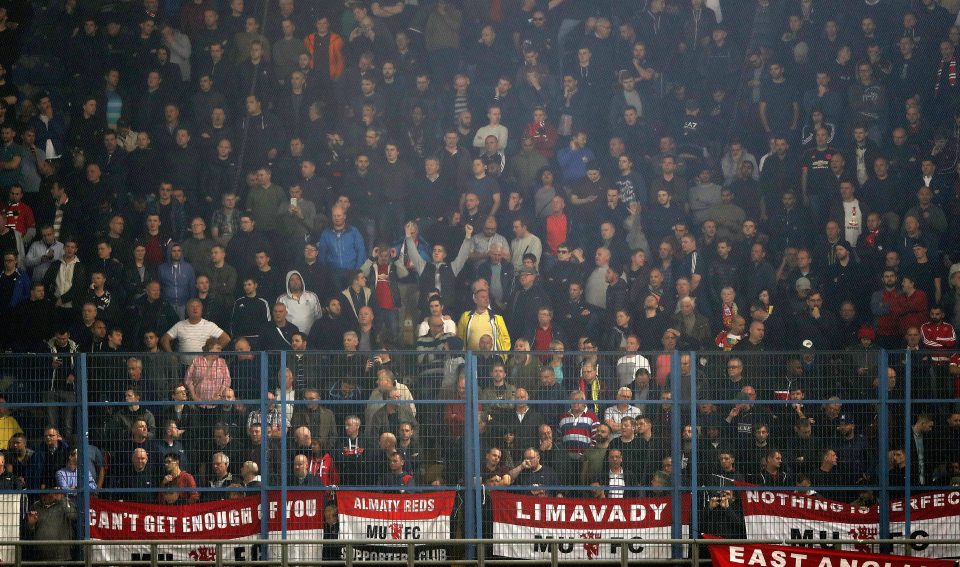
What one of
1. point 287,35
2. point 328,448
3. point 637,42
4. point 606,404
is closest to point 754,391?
point 606,404

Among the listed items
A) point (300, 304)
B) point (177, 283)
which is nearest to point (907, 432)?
point (300, 304)

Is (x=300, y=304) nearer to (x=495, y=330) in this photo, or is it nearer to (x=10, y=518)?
(x=495, y=330)

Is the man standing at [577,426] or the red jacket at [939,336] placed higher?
the red jacket at [939,336]

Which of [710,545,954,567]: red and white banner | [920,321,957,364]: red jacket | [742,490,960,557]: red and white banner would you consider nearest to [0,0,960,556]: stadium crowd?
[920,321,957,364]: red jacket

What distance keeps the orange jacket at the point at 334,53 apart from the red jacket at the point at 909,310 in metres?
8.04

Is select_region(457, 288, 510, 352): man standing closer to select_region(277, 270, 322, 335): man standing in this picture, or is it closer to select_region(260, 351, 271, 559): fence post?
select_region(277, 270, 322, 335): man standing

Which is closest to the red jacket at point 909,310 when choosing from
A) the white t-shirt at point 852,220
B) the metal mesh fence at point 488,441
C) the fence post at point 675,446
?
the white t-shirt at point 852,220

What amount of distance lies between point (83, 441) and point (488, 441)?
4051 millimetres

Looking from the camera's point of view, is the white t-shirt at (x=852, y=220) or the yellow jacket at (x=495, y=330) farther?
the white t-shirt at (x=852, y=220)

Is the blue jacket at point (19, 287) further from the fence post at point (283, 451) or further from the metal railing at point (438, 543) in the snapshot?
the fence post at point (283, 451)

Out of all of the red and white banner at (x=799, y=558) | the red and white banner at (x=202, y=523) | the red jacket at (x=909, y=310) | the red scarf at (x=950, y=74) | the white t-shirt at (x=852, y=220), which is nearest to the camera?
the red and white banner at (x=799, y=558)

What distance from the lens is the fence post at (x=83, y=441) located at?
14969 mm

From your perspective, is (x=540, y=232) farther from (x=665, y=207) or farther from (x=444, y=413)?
(x=444, y=413)

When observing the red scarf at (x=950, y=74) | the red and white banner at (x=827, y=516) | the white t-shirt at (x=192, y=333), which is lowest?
the red and white banner at (x=827, y=516)
